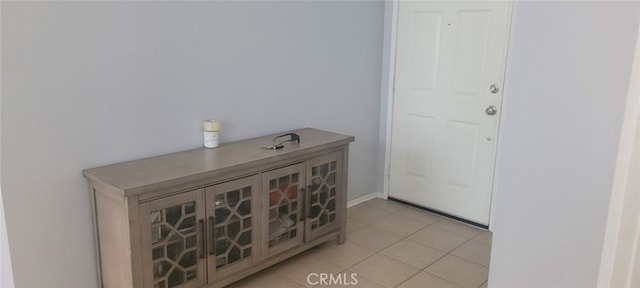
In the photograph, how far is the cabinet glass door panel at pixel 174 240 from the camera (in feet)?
7.12

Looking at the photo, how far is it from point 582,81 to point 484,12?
2.54 metres

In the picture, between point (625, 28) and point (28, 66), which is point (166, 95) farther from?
point (625, 28)

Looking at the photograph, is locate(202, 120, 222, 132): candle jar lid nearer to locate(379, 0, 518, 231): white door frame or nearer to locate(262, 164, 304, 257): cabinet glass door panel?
locate(262, 164, 304, 257): cabinet glass door panel

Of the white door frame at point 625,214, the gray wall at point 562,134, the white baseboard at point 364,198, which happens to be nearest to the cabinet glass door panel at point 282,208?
the white baseboard at point 364,198

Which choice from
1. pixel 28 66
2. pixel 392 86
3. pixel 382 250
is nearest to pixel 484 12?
pixel 392 86

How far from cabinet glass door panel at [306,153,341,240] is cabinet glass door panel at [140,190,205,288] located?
0.79 metres

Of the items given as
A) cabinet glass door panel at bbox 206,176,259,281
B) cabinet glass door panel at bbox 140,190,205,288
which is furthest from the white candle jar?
cabinet glass door panel at bbox 140,190,205,288

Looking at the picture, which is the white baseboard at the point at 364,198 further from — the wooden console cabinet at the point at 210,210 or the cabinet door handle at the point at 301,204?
the cabinet door handle at the point at 301,204

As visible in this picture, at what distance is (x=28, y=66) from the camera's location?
2.06m
